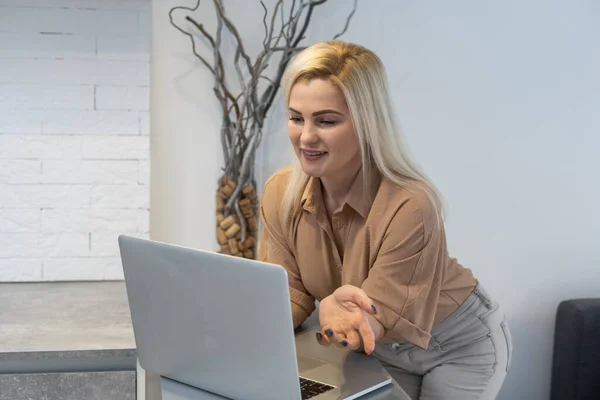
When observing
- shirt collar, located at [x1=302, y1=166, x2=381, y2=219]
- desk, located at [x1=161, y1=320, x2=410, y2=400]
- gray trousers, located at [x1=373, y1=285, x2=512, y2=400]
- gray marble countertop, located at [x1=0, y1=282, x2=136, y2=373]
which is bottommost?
gray marble countertop, located at [x1=0, y1=282, x2=136, y2=373]

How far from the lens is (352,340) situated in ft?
4.53

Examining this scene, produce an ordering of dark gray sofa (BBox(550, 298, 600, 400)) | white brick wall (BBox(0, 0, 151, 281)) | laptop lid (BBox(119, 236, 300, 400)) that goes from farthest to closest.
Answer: dark gray sofa (BBox(550, 298, 600, 400))
white brick wall (BBox(0, 0, 151, 281))
laptop lid (BBox(119, 236, 300, 400))

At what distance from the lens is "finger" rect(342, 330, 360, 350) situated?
53.7 inches

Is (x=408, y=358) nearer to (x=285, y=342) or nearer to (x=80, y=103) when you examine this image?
(x=285, y=342)

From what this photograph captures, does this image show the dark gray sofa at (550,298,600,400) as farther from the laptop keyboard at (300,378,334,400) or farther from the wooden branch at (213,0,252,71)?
the laptop keyboard at (300,378,334,400)

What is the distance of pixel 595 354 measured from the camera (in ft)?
9.04

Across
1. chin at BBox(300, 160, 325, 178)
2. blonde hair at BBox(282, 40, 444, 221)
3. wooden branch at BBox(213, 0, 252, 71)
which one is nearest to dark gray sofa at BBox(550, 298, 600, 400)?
blonde hair at BBox(282, 40, 444, 221)

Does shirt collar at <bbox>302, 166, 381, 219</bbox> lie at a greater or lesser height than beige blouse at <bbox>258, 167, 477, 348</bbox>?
greater

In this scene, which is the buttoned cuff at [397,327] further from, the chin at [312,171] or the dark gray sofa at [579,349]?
the dark gray sofa at [579,349]

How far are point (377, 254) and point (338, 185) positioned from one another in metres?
0.19

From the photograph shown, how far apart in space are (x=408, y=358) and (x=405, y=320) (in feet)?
0.94

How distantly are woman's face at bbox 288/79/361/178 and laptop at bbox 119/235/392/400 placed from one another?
1.35 feet

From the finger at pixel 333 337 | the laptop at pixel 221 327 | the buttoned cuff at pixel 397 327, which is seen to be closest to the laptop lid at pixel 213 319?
the laptop at pixel 221 327

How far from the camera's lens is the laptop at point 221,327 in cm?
119
